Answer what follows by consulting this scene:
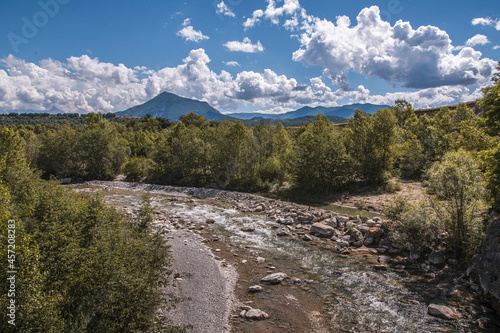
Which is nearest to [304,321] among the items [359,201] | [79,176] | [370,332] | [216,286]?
[370,332]

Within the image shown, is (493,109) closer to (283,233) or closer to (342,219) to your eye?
(342,219)

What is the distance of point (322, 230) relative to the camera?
23.3 metres

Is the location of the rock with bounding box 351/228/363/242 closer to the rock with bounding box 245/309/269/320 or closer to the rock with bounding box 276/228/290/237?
the rock with bounding box 276/228/290/237

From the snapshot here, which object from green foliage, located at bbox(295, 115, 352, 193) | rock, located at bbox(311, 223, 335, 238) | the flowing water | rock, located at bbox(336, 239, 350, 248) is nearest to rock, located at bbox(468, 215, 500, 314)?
the flowing water

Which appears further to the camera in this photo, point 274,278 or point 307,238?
point 307,238

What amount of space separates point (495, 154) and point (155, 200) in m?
38.7

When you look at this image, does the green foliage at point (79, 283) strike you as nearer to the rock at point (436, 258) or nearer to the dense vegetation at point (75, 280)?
the dense vegetation at point (75, 280)

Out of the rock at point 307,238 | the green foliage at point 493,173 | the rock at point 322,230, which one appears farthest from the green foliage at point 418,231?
the rock at point 307,238

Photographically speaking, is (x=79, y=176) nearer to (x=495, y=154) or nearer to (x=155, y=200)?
(x=155, y=200)

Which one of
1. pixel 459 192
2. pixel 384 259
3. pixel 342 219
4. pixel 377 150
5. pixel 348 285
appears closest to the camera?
pixel 348 285

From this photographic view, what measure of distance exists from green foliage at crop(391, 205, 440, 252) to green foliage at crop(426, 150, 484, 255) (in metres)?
0.90

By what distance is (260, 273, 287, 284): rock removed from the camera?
15109 millimetres

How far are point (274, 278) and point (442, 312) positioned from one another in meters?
8.52

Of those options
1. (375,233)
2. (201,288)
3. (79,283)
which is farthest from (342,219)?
(79,283)
